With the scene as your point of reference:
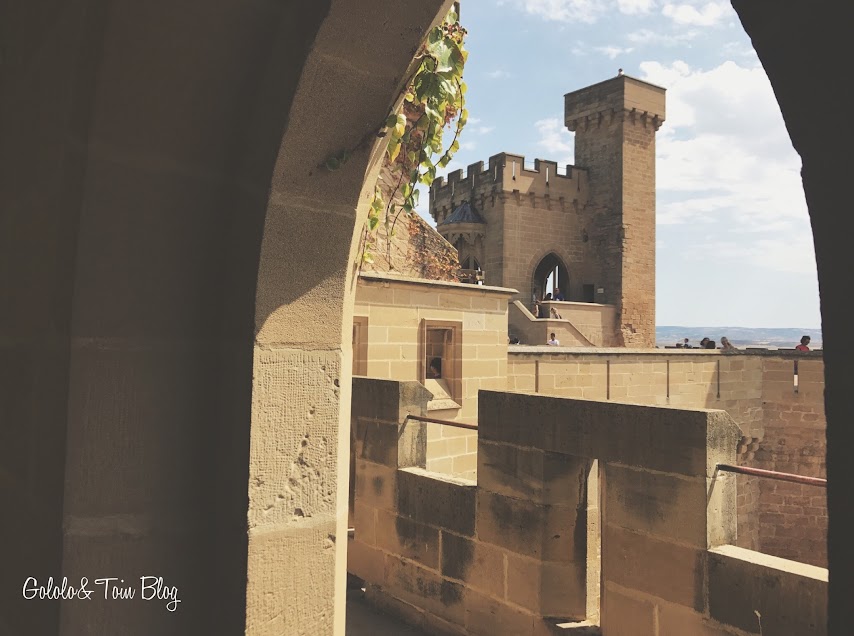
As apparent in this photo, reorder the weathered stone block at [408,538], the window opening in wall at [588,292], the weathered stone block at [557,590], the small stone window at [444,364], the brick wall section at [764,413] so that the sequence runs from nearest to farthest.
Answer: the weathered stone block at [557,590] < the weathered stone block at [408,538] < the small stone window at [444,364] < the brick wall section at [764,413] < the window opening in wall at [588,292]

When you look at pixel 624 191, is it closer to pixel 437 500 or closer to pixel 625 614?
pixel 437 500

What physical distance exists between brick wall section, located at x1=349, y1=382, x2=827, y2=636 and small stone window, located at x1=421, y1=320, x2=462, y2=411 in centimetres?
379

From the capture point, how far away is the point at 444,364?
9.97 m

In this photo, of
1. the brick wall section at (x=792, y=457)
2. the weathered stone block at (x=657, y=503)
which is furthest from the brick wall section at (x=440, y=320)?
the brick wall section at (x=792, y=457)

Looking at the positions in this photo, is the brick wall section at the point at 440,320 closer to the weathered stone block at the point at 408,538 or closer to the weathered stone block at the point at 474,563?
the weathered stone block at the point at 408,538

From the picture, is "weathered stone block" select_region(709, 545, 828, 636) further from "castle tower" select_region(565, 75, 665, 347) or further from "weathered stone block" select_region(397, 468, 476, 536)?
"castle tower" select_region(565, 75, 665, 347)

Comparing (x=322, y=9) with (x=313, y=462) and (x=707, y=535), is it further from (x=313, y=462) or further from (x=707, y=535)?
(x=707, y=535)

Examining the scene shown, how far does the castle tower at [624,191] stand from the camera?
29.7 meters

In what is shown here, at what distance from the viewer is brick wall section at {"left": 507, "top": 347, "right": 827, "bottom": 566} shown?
49.6ft

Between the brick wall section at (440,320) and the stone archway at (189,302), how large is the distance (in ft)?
21.6

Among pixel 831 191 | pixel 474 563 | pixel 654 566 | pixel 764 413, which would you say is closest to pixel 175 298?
pixel 831 191

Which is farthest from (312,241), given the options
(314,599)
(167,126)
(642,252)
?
(642,252)

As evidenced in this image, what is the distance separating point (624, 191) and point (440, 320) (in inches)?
901

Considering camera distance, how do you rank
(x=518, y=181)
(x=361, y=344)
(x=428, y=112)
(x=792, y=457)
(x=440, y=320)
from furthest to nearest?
(x=518, y=181)
(x=792, y=457)
(x=440, y=320)
(x=361, y=344)
(x=428, y=112)
